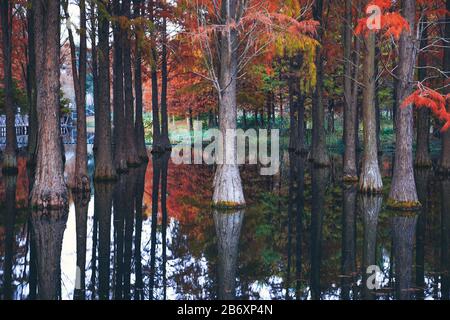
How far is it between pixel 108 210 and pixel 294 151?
26.8 meters

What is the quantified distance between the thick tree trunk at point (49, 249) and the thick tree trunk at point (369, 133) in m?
10.2

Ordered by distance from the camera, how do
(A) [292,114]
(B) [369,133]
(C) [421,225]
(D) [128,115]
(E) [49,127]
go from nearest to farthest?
(C) [421,225]
(E) [49,127]
(B) [369,133]
(D) [128,115]
(A) [292,114]

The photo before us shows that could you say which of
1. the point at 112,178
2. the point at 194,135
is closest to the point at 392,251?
the point at 112,178

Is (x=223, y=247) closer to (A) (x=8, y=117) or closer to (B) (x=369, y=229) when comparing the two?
(B) (x=369, y=229)

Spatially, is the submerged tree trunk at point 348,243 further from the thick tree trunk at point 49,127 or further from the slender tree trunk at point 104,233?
the thick tree trunk at point 49,127

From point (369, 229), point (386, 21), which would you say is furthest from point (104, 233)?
point (386, 21)

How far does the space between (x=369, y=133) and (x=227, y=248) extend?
35.9ft

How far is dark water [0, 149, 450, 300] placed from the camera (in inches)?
375

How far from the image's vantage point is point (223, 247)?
12695 millimetres

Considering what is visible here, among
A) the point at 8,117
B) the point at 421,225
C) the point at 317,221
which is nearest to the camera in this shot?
Result: the point at 421,225

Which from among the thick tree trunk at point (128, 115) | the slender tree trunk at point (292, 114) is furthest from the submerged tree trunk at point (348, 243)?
the slender tree trunk at point (292, 114)

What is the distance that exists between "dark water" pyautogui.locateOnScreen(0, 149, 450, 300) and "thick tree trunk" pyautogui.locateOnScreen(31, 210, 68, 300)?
0.02 meters

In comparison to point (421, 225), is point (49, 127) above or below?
above

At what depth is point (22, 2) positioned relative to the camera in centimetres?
2767
